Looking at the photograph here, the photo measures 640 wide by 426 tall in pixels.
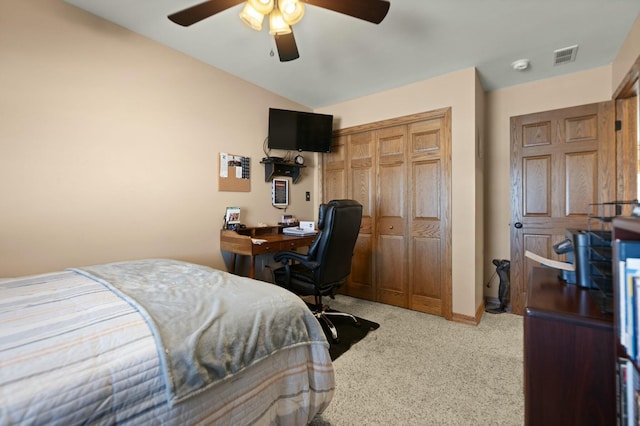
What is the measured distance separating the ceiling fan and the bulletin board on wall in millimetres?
1272

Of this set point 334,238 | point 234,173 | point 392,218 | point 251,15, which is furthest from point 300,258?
point 251,15

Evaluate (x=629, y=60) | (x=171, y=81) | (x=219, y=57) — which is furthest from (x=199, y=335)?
(x=629, y=60)

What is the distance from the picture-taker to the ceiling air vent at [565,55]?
2.33 metres

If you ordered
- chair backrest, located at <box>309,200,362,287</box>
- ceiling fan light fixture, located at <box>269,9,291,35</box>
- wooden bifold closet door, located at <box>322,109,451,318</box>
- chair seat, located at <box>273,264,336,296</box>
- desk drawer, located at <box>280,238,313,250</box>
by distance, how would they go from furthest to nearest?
wooden bifold closet door, located at <box>322,109,451,318</box> < desk drawer, located at <box>280,238,313,250</box> < chair seat, located at <box>273,264,336,296</box> < chair backrest, located at <box>309,200,362,287</box> < ceiling fan light fixture, located at <box>269,9,291,35</box>

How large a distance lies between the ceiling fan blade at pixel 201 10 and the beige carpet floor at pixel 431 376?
2.31 m

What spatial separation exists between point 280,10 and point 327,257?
1671 mm

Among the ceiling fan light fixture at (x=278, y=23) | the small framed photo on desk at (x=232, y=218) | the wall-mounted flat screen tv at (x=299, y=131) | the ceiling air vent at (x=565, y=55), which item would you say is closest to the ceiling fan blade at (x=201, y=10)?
the ceiling fan light fixture at (x=278, y=23)

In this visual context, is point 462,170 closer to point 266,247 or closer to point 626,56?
point 626,56

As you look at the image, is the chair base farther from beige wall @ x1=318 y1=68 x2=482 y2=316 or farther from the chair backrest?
beige wall @ x1=318 y1=68 x2=482 y2=316

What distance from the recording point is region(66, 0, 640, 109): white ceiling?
1884 millimetres

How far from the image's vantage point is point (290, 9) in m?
1.56

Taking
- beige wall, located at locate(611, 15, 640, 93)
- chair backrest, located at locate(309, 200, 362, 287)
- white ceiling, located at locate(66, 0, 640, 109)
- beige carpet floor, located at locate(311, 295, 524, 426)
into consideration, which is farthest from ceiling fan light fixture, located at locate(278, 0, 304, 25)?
beige wall, located at locate(611, 15, 640, 93)

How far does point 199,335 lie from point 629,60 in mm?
3358

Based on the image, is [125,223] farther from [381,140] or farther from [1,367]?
[381,140]
